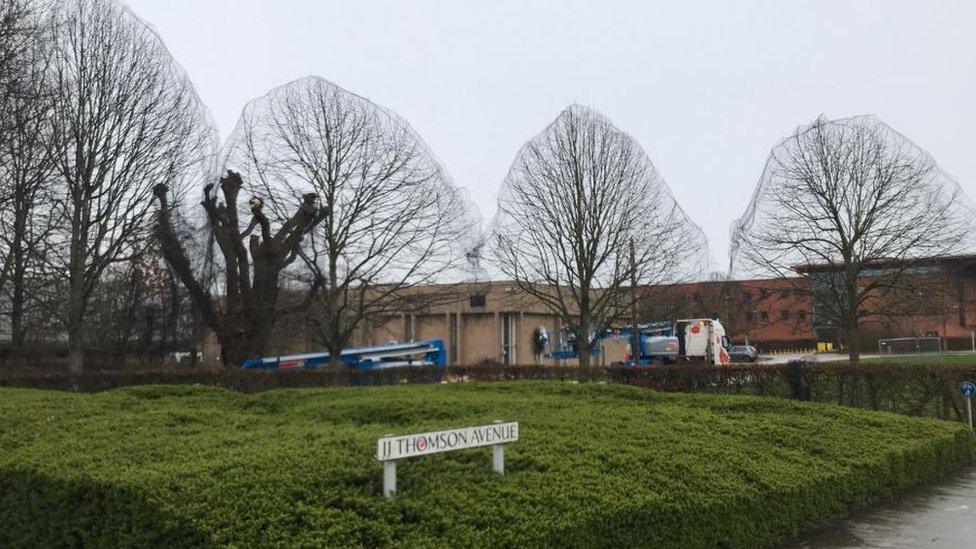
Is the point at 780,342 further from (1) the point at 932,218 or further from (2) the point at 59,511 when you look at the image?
(2) the point at 59,511

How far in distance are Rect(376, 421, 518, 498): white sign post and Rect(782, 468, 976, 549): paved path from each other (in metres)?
2.90

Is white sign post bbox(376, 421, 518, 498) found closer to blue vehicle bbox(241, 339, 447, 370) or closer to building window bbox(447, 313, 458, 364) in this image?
blue vehicle bbox(241, 339, 447, 370)

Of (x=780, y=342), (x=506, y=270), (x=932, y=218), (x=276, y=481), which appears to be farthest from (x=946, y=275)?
(x=780, y=342)

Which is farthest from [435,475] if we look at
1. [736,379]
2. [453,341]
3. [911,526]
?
[453,341]

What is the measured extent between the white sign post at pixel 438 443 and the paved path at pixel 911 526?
114 inches

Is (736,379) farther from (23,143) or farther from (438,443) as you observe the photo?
(23,143)

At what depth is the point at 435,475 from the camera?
611 centimetres

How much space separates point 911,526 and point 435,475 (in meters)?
5.10

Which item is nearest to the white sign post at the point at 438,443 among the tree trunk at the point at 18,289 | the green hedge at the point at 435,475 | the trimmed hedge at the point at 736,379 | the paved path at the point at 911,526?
the green hedge at the point at 435,475

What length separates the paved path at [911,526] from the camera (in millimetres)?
7266

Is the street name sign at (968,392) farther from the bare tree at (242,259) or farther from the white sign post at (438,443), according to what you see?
the bare tree at (242,259)

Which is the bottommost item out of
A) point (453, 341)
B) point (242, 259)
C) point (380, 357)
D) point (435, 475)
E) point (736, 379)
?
point (435, 475)

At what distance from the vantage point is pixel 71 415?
388 inches

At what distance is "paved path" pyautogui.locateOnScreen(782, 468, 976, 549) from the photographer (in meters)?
7.27
